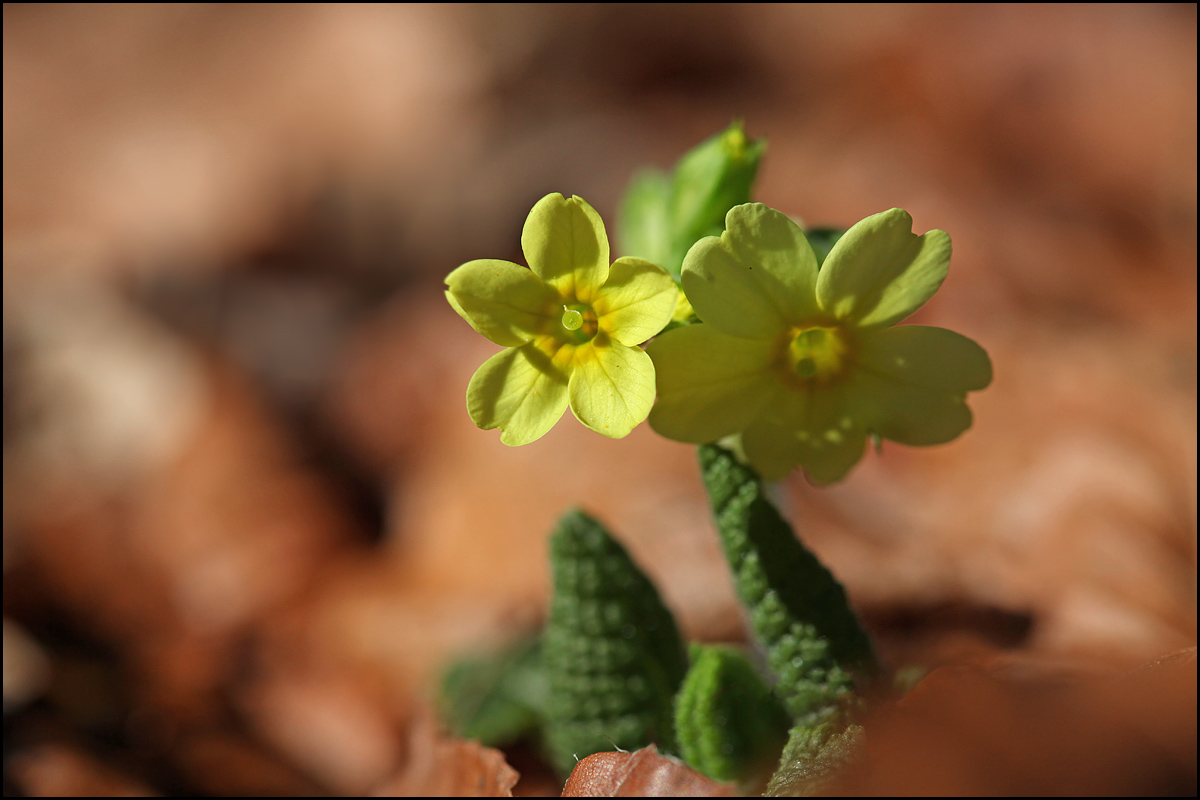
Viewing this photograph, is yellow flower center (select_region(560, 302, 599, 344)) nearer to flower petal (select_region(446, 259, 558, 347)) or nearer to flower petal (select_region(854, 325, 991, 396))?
flower petal (select_region(446, 259, 558, 347))

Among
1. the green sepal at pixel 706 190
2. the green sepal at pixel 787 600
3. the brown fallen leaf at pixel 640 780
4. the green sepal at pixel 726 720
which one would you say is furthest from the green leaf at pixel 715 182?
the brown fallen leaf at pixel 640 780

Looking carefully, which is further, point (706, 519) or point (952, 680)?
point (706, 519)

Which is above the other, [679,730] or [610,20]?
[610,20]

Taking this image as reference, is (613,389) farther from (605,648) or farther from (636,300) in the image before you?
(605,648)

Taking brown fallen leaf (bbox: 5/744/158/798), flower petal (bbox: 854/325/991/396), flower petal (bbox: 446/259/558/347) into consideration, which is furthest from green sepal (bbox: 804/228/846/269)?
brown fallen leaf (bbox: 5/744/158/798)

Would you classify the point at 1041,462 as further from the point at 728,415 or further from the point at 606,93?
the point at 606,93

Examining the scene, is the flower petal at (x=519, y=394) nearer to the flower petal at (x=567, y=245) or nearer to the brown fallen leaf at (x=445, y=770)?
the flower petal at (x=567, y=245)

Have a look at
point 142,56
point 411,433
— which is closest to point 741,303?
point 411,433
